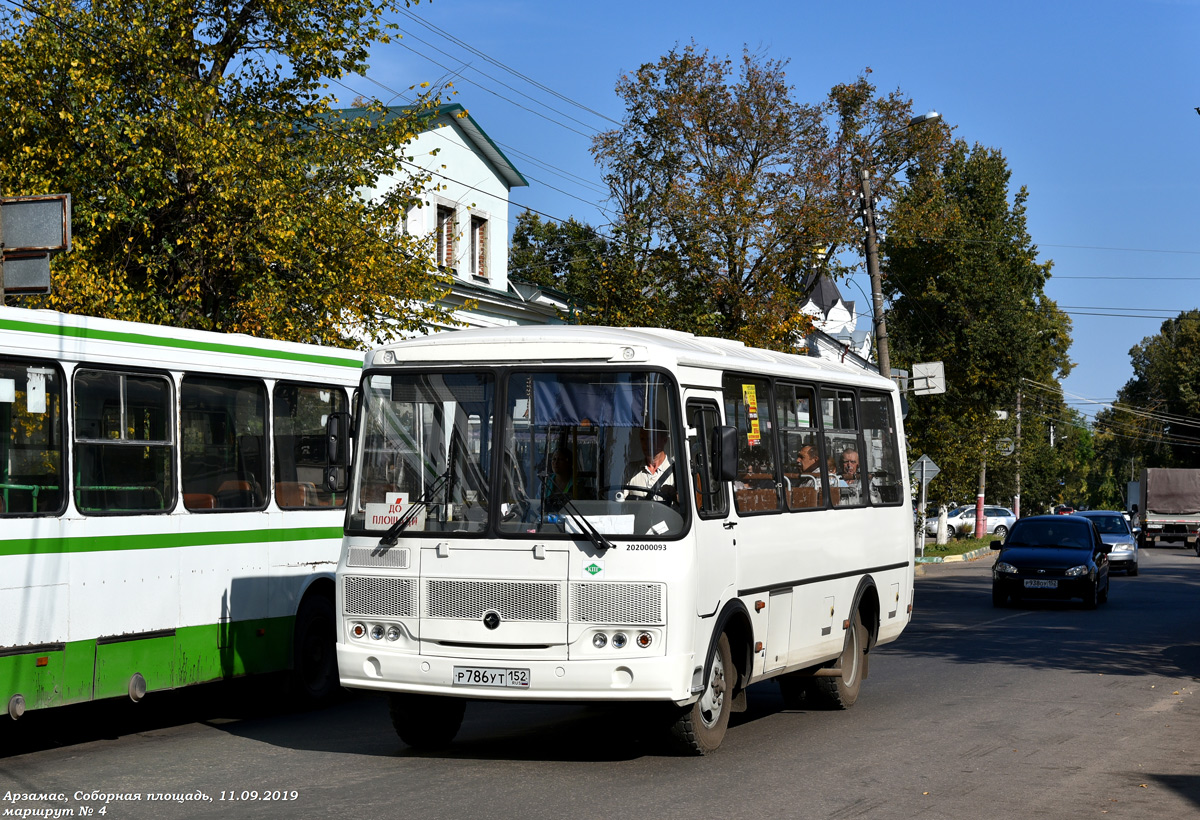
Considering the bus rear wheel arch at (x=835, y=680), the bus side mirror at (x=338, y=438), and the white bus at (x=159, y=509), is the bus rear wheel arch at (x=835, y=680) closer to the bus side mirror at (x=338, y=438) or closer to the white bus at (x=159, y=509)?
the white bus at (x=159, y=509)

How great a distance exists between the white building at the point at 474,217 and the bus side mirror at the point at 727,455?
80.5 feet

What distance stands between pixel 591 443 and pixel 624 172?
30247 millimetres

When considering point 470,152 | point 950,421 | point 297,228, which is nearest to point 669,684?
point 297,228

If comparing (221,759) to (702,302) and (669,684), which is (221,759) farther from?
(702,302)

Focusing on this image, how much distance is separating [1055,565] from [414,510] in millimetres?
18188

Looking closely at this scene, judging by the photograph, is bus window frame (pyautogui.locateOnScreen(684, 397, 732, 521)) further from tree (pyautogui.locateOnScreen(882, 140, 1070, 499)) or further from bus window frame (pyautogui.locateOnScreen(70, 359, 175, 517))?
tree (pyautogui.locateOnScreen(882, 140, 1070, 499))

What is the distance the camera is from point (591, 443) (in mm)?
9336

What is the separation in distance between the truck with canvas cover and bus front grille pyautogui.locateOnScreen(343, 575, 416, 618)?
56.0 m

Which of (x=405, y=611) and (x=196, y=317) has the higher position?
(x=196, y=317)

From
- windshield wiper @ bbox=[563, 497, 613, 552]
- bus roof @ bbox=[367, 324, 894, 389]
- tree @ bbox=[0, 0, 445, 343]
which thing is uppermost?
tree @ bbox=[0, 0, 445, 343]

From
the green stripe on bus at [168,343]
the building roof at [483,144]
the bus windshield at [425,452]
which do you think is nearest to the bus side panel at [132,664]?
the bus windshield at [425,452]

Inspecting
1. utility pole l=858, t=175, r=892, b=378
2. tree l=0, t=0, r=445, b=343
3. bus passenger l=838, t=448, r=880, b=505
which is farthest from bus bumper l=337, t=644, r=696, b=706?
utility pole l=858, t=175, r=892, b=378

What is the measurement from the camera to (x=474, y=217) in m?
37.2

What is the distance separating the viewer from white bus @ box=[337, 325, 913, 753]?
9.08 m
